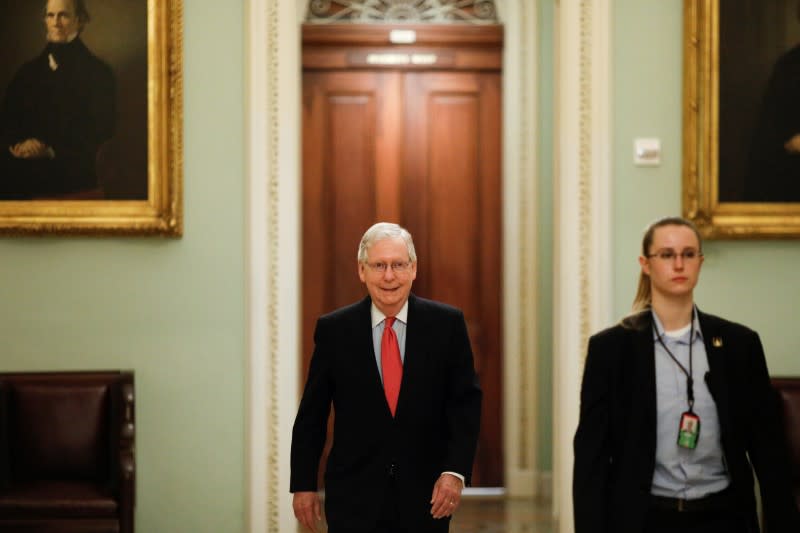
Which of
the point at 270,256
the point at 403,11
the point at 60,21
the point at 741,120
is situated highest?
the point at 403,11

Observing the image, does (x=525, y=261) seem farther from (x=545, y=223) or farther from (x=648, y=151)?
(x=648, y=151)

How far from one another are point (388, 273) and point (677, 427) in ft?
3.29

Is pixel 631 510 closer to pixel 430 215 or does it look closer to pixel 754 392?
pixel 754 392

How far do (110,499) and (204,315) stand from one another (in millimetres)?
1162

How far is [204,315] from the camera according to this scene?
590 cm

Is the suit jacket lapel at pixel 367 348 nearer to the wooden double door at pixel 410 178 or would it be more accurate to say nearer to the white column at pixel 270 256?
the white column at pixel 270 256

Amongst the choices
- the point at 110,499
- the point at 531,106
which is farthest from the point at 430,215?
the point at 110,499

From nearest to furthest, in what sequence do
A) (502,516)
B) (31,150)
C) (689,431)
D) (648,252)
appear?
(689,431) → (648,252) → (31,150) → (502,516)

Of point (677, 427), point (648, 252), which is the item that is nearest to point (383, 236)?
point (648, 252)

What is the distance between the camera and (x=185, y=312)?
5891 mm

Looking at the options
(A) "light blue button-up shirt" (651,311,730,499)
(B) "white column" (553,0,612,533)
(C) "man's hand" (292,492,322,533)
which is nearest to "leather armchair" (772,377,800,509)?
(B) "white column" (553,0,612,533)

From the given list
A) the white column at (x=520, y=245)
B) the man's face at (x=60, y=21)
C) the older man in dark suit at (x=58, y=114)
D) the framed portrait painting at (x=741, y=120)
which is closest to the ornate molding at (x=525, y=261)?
the white column at (x=520, y=245)

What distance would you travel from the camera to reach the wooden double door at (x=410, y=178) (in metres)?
7.95

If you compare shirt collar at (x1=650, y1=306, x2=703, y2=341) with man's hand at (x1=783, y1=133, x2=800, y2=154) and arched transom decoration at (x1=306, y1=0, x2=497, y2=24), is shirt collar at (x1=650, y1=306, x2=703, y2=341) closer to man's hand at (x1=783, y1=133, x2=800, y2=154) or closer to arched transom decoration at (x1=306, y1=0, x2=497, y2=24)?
man's hand at (x1=783, y1=133, x2=800, y2=154)
